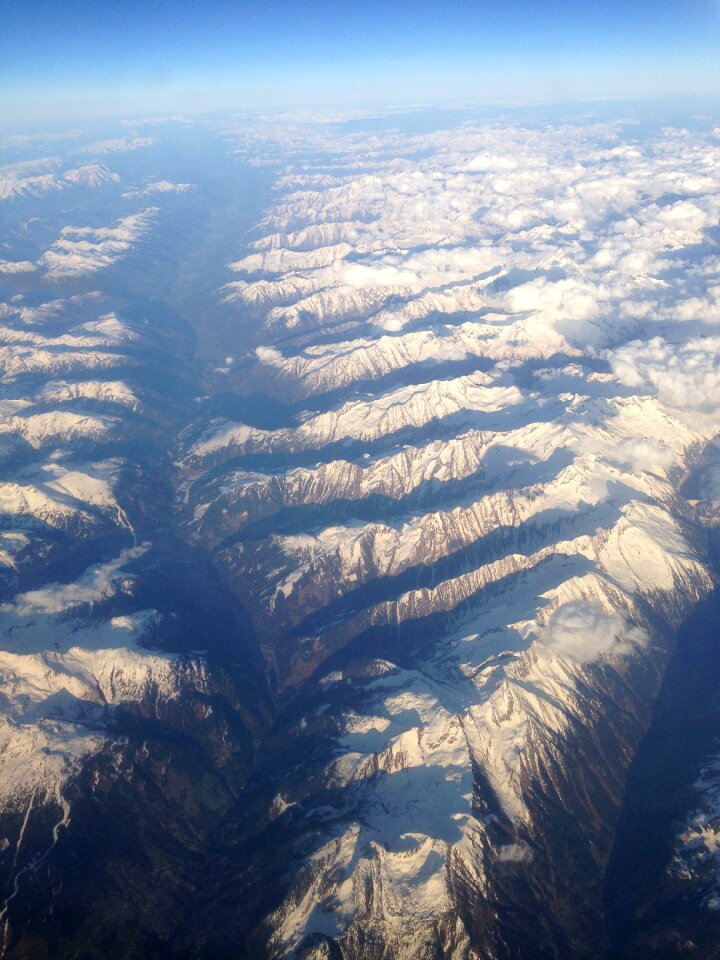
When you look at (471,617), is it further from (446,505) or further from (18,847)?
(18,847)

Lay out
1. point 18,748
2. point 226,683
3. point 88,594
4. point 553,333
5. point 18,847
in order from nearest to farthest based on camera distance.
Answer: point 18,847, point 18,748, point 226,683, point 88,594, point 553,333

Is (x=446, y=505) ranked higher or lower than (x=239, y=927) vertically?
higher

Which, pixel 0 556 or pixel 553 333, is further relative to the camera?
pixel 553 333

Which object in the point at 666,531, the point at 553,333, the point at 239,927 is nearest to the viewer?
the point at 239,927

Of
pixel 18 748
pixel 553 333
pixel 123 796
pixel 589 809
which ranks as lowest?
pixel 589 809

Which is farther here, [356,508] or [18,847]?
[356,508]

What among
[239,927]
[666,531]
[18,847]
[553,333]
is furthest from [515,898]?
[553,333]

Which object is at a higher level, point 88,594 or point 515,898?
point 88,594

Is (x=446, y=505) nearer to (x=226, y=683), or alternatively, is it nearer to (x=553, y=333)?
(x=226, y=683)

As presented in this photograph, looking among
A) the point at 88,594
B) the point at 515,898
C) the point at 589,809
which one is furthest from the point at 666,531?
the point at 88,594
